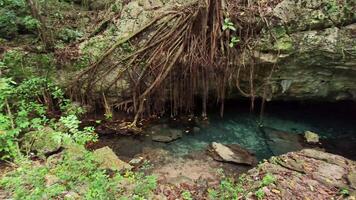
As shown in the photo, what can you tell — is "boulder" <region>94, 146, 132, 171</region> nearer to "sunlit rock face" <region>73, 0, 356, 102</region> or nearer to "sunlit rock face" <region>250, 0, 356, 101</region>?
"sunlit rock face" <region>73, 0, 356, 102</region>

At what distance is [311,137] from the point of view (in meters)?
6.51

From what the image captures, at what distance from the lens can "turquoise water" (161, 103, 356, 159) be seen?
620cm

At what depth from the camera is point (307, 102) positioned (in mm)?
7484

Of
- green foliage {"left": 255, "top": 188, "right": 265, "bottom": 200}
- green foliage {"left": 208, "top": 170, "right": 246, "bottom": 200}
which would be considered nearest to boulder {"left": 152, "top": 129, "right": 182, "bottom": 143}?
green foliage {"left": 208, "top": 170, "right": 246, "bottom": 200}

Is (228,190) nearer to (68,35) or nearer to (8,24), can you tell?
(68,35)

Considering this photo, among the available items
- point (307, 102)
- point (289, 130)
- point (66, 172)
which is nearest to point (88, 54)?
point (66, 172)

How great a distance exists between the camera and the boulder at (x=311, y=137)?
6.46 metres

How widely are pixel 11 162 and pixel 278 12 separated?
15.7 ft

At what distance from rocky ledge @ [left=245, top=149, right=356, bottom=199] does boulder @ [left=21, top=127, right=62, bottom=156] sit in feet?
8.99

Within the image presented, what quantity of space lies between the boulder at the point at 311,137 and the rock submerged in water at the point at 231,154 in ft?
4.05

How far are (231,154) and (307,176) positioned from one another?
4.06ft

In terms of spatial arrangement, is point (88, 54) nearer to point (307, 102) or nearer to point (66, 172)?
point (66, 172)

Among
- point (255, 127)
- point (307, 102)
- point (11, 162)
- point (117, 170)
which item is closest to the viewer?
point (11, 162)

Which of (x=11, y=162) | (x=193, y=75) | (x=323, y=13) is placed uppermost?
(x=323, y=13)
